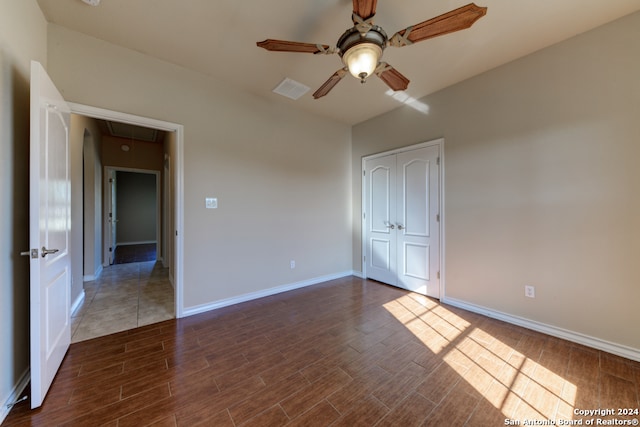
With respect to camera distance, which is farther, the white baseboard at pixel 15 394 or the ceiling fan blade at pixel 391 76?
the ceiling fan blade at pixel 391 76

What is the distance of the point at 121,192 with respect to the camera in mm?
8391

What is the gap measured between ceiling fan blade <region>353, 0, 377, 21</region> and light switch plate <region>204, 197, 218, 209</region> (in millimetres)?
2397

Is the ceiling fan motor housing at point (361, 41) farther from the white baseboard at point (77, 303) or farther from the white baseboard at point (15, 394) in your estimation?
the white baseboard at point (77, 303)

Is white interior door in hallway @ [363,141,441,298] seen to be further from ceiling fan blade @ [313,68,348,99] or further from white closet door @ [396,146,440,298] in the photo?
ceiling fan blade @ [313,68,348,99]

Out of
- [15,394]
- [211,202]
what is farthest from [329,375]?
[211,202]

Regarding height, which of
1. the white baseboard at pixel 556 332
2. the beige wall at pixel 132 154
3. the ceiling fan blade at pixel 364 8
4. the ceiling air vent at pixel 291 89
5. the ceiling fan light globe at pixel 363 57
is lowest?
the white baseboard at pixel 556 332

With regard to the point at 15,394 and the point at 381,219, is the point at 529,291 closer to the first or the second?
the point at 381,219

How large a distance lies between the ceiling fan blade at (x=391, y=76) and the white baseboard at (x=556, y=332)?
2.63 m

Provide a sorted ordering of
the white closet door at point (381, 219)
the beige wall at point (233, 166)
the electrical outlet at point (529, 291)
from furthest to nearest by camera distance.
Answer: the white closet door at point (381, 219), the electrical outlet at point (529, 291), the beige wall at point (233, 166)

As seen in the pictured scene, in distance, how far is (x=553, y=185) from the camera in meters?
2.35

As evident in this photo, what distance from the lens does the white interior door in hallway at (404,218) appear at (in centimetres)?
330

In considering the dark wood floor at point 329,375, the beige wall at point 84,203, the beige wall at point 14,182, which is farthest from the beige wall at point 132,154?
the dark wood floor at point 329,375

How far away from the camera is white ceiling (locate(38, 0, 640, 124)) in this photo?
6.20 ft

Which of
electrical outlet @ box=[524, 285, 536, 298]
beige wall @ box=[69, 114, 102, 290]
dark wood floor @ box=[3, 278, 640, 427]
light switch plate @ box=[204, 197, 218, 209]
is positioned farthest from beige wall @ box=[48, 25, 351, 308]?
electrical outlet @ box=[524, 285, 536, 298]
